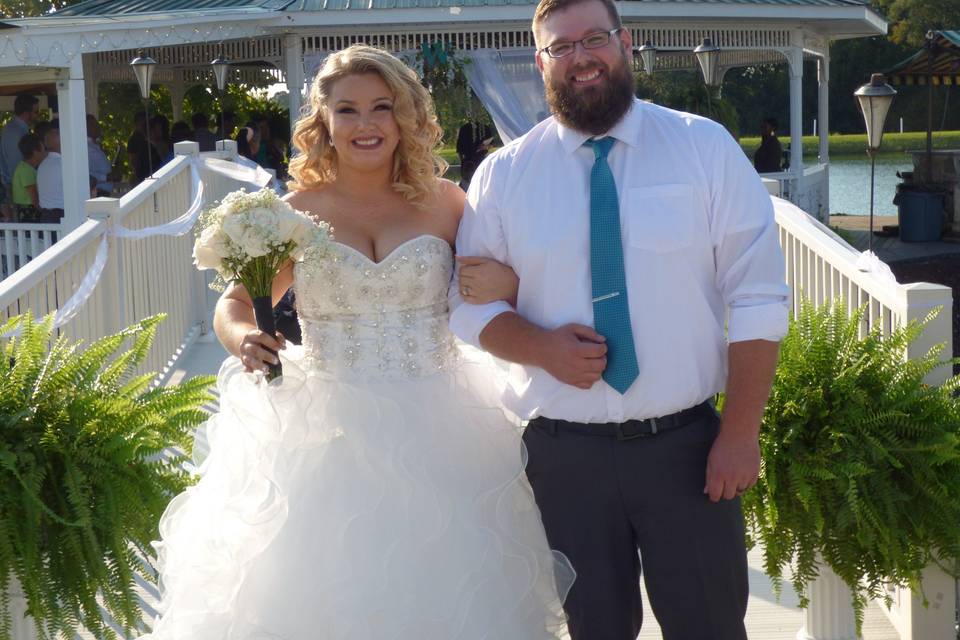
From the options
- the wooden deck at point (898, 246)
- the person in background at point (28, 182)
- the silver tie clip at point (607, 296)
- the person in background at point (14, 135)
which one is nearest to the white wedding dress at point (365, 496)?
the silver tie clip at point (607, 296)

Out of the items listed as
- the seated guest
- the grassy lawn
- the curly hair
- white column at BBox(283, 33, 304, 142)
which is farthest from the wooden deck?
the grassy lawn

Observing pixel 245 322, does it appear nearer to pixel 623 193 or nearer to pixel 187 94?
pixel 623 193

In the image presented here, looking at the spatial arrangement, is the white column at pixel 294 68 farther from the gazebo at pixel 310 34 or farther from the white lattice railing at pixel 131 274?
the white lattice railing at pixel 131 274

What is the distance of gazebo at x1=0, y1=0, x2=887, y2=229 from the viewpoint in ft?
42.6

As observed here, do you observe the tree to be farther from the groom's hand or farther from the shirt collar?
the groom's hand

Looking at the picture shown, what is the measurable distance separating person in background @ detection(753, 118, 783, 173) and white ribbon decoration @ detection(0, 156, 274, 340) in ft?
36.2

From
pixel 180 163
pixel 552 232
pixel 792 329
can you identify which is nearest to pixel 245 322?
pixel 552 232

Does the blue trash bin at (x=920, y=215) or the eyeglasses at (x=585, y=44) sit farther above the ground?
the eyeglasses at (x=585, y=44)

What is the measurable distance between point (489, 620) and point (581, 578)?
0.28 meters

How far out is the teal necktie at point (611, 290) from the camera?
3.12 m

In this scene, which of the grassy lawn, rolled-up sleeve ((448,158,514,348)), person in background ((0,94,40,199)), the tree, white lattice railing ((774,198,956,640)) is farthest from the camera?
the tree

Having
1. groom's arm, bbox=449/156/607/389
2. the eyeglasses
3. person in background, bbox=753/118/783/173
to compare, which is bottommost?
person in background, bbox=753/118/783/173

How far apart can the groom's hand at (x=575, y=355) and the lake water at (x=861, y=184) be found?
27714 mm

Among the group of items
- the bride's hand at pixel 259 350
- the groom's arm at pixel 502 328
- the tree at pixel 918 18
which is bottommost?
the bride's hand at pixel 259 350
